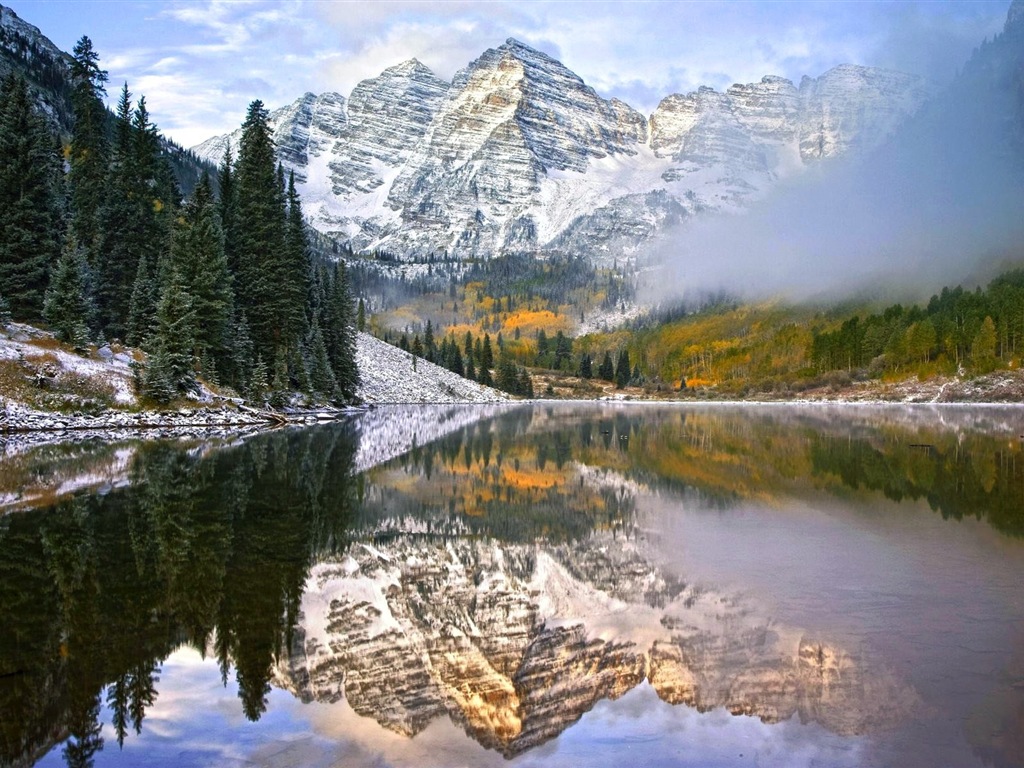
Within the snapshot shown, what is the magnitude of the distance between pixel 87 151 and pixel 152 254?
13593 millimetres

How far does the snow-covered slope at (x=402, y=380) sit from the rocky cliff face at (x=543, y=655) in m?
105

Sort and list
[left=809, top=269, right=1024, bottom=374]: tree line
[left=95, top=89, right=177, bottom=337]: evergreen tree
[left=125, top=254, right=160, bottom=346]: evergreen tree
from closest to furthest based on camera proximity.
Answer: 1. [left=125, top=254, right=160, bottom=346]: evergreen tree
2. [left=95, top=89, right=177, bottom=337]: evergreen tree
3. [left=809, top=269, right=1024, bottom=374]: tree line

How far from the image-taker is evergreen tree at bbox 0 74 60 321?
58.7 metres

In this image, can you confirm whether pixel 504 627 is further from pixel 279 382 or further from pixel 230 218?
pixel 230 218

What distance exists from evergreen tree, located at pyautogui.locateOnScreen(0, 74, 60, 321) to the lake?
127 feet

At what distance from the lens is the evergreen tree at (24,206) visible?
58.7 m

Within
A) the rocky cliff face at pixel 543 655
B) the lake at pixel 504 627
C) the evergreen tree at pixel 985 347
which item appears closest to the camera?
the lake at pixel 504 627

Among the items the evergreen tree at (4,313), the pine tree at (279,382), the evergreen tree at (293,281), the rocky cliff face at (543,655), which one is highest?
the evergreen tree at (293,281)

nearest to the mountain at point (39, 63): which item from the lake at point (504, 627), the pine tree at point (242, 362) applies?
the pine tree at point (242, 362)

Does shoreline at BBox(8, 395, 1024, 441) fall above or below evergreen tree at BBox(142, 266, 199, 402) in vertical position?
below

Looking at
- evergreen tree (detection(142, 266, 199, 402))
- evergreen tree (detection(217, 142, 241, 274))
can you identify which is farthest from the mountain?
evergreen tree (detection(142, 266, 199, 402))

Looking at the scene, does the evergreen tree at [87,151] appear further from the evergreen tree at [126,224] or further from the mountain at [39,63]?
→ the mountain at [39,63]

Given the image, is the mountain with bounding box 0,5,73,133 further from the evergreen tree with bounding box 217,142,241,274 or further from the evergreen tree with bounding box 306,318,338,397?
the evergreen tree with bounding box 306,318,338,397

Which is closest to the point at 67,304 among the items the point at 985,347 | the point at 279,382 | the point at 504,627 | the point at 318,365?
the point at 279,382
